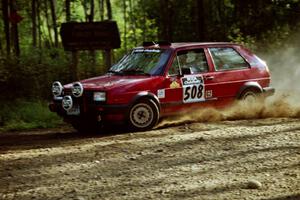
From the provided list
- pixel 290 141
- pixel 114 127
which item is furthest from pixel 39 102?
pixel 290 141

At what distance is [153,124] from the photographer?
10.4m

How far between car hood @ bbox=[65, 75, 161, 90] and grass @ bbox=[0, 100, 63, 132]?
247 centimetres

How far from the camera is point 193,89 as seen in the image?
10.9m

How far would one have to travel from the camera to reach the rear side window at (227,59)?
11.4 m

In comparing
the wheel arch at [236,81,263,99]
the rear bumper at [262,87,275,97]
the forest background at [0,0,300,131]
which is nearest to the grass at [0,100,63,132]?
the forest background at [0,0,300,131]

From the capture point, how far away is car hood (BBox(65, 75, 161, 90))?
32.9ft

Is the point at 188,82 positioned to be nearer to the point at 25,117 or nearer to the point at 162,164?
the point at 162,164

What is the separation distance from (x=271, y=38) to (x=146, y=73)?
45.1 ft

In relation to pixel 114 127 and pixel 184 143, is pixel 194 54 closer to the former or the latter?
pixel 114 127

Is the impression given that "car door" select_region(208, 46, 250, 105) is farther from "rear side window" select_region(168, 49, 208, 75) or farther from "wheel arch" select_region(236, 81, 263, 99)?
"rear side window" select_region(168, 49, 208, 75)

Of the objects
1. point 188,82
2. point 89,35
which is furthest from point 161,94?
point 89,35

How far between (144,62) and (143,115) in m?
1.23

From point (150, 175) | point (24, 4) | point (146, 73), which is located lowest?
point (150, 175)

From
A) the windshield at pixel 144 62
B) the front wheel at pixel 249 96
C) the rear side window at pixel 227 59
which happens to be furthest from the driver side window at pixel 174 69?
the front wheel at pixel 249 96
